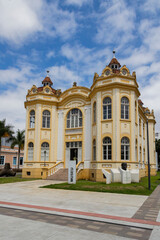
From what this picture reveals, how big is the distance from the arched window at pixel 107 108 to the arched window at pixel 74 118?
4706mm

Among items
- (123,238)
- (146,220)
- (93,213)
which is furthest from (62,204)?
(123,238)

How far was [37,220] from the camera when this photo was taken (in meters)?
7.27

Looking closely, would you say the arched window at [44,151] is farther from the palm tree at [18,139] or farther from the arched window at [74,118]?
the palm tree at [18,139]

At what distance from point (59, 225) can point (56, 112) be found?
22.9 metres

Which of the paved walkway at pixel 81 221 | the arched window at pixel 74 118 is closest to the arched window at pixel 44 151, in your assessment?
the arched window at pixel 74 118

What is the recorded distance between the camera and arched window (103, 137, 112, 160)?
22064mm

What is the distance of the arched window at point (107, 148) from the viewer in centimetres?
2206

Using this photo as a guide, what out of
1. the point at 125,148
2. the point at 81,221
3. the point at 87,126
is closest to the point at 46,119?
the point at 87,126

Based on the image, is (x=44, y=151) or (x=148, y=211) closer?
(x=148, y=211)

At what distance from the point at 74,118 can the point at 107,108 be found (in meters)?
5.92

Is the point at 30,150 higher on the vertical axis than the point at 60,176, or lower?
higher

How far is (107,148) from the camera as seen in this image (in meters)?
22.2

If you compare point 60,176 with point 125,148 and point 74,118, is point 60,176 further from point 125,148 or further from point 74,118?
point 125,148

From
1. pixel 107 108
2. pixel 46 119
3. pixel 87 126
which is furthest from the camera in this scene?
pixel 46 119
